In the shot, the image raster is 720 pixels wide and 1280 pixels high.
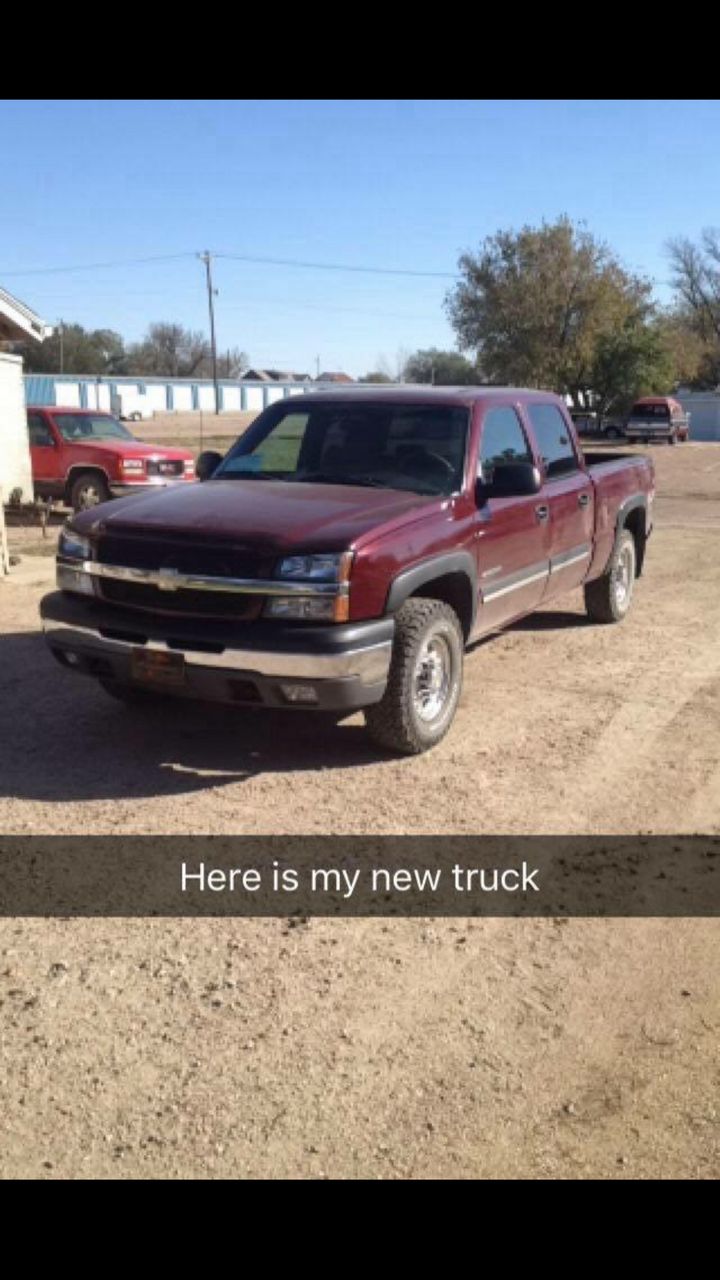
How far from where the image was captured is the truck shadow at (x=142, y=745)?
16.1 ft

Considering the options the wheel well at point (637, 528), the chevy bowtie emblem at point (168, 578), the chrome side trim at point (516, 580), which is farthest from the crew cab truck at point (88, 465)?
the chevy bowtie emblem at point (168, 578)

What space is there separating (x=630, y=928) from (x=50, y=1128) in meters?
2.06

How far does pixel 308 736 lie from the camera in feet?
18.5

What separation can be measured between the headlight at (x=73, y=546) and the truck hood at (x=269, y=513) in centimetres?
6

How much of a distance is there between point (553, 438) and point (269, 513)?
297 centimetres

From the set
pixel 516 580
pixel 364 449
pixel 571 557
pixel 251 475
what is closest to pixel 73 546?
pixel 251 475

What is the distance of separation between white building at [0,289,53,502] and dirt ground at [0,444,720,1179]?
26.6 feet

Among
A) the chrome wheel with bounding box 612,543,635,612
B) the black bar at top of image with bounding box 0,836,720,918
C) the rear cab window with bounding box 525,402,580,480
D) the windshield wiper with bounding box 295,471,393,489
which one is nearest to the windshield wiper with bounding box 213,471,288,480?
A: the windshield wiper with bounding box 295,471,393,489

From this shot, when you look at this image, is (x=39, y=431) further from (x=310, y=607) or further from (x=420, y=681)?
(x=310, y=607)

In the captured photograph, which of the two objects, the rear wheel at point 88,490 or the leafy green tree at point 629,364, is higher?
the leafy green tree at point 629,364

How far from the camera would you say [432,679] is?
212 inches

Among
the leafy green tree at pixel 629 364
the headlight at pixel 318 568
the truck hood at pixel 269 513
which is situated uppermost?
the leafy green tree at pixel 629 364

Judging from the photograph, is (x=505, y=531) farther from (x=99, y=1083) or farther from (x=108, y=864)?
(x=99, y=1083)

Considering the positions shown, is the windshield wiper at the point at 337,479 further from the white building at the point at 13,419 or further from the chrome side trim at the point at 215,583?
the white building at the point at 13,419
